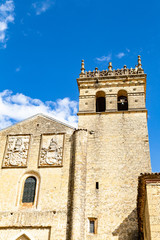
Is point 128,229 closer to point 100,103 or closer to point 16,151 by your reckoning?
point 16,151

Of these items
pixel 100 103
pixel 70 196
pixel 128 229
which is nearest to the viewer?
pixel 128 229

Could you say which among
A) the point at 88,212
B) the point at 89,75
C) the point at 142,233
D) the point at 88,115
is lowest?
the point at 142,233

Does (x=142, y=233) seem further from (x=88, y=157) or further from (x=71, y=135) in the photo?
(x=71, y=135)

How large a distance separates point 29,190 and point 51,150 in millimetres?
2524

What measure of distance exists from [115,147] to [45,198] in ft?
16.0

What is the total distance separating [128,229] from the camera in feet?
47.8

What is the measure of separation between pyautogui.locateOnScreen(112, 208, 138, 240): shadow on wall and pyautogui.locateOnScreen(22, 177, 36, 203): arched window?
468 centimetres

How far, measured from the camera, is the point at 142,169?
16.3 m

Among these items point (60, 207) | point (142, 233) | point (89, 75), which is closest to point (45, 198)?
point (60, 207)

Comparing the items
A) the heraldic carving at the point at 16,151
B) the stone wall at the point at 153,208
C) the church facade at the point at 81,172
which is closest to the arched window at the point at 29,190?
the church facade at the point at 81,172

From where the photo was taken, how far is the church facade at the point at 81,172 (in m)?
14.7

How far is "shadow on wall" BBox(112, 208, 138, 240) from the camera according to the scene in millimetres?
14351

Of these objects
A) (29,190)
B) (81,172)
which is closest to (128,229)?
(81,172)

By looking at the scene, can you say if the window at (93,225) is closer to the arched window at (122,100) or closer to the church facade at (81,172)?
the church facade at (81,172)
